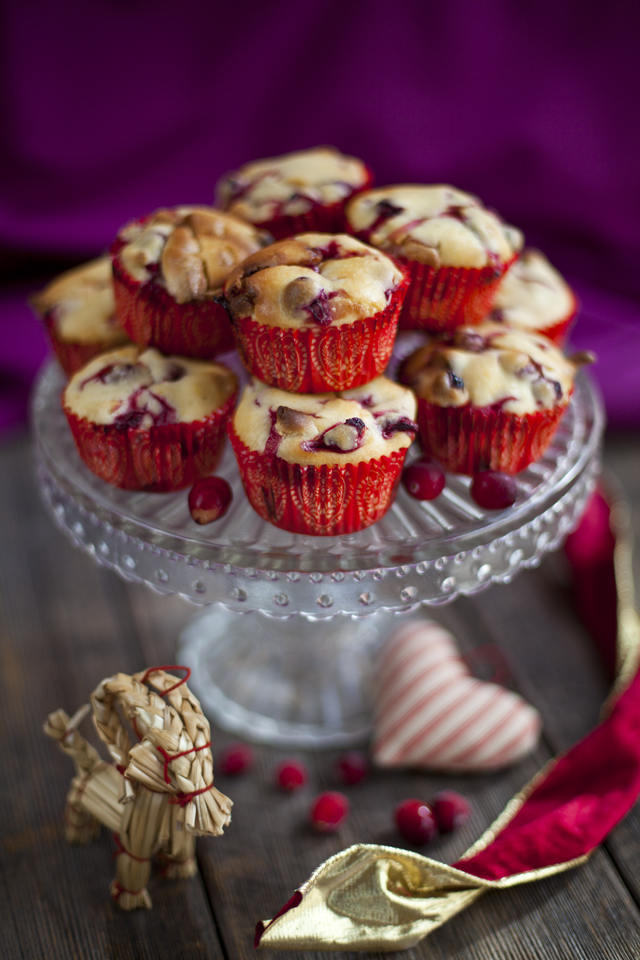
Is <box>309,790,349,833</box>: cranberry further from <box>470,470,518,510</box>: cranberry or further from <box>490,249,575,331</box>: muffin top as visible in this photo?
<box>490,249,575,331</box>: muffin top

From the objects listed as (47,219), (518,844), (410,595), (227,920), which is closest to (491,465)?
(410,595)

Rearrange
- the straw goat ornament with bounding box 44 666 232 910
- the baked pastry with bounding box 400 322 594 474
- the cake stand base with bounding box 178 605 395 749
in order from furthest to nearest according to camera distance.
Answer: the cake stand base with bounding box 178 605 395 749 < the baked pastry with bounding box 400 322 594 474 < the straw goat ornament with bounding box 44 666 232 910

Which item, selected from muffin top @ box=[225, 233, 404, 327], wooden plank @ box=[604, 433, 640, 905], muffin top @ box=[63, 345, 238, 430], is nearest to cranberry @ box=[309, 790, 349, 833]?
wooden plank @ box=[604, 433, 640, 905]

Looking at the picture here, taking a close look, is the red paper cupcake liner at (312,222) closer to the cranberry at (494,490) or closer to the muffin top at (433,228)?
the muffin top at (433,228)

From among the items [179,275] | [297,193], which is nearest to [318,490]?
[179,275]

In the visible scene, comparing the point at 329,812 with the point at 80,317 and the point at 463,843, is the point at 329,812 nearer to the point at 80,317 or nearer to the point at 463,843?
the point at 463,843
